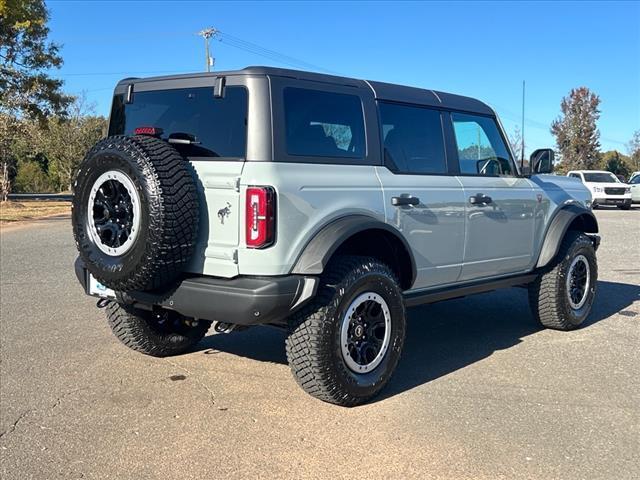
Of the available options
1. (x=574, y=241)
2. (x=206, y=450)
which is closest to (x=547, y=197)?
(x=574, y=241)

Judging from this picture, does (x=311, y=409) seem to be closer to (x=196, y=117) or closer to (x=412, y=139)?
(x=196, y=117)

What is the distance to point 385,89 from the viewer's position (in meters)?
4.72

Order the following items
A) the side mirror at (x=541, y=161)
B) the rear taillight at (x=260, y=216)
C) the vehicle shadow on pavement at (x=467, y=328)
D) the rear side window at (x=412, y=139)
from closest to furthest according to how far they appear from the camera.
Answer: the rear taillight at (x=260, y=216)
the rear side window at (x=412, y=139)
the vehicle shadow on pavement at (x=467, y=328)
the side mirror at (x=541, y=161)


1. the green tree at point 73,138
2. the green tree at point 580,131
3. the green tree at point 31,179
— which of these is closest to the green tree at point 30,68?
the green tree at point 73,138

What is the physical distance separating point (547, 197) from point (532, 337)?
1320mm

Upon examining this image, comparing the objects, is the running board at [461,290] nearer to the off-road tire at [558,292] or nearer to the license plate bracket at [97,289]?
the off-road tire at [558,292]

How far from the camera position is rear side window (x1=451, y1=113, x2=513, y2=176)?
531 cm

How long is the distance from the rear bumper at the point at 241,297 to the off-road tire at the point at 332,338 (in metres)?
0.13

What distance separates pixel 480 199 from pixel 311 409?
2240mm

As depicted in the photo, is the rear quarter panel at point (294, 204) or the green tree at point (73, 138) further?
the green tree at point (73, 138)

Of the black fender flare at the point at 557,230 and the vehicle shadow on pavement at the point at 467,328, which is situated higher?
the black fender flare at the point at 557,230

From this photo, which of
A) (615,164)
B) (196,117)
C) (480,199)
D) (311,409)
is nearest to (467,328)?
(480,199)

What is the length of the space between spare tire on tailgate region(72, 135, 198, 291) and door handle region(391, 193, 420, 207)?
1.39 metres

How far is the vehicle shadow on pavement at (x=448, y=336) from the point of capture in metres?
5.00
